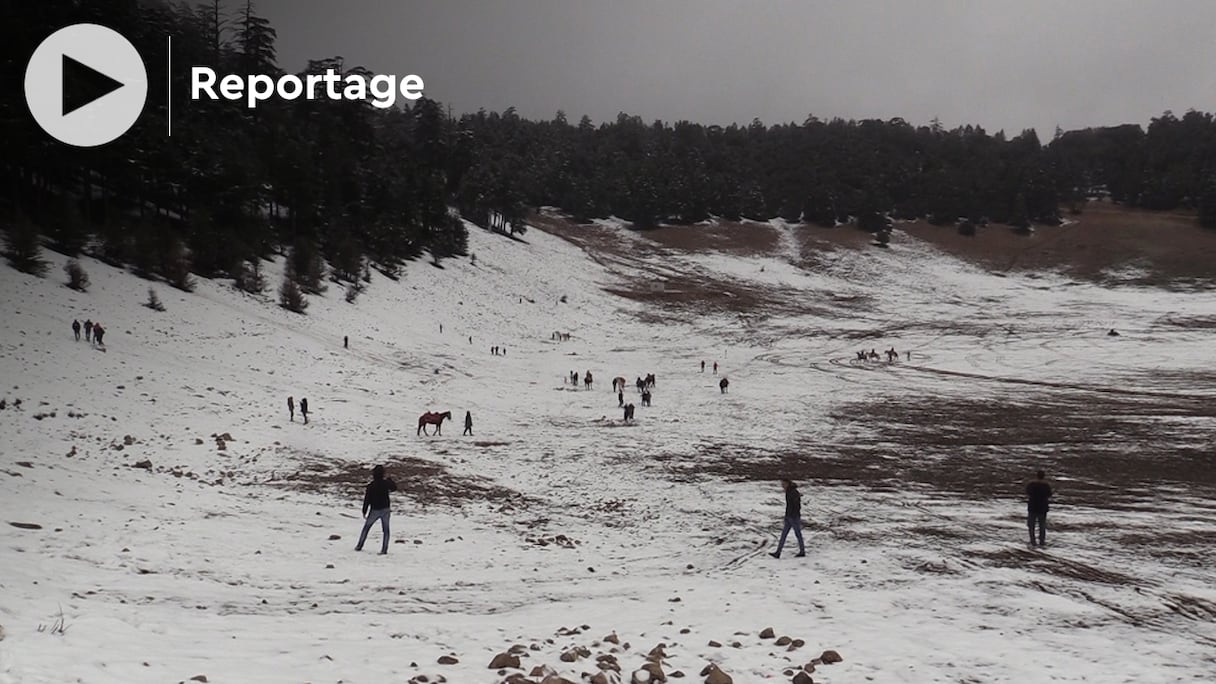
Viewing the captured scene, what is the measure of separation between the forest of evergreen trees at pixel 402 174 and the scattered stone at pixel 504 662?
35.3 metres

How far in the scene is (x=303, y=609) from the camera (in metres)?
10.8

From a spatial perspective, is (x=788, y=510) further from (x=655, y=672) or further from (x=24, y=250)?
(x=24, y=250)

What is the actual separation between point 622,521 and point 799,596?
6330 mm

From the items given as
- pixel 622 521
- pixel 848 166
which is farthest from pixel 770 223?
pixel 622 521

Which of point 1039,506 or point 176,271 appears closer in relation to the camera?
point 1039,506

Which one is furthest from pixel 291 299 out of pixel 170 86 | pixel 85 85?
pixel 170 86

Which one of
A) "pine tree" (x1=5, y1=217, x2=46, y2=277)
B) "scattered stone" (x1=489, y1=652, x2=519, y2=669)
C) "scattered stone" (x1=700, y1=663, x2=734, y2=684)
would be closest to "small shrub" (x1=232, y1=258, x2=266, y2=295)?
"pine tree" (x1=5, y1=217, x2=46, y2=277)

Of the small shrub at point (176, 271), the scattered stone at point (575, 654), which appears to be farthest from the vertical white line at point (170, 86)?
the scattered stone at point (575, 654)

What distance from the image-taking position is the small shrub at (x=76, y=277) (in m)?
32.9

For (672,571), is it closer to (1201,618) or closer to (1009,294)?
(1201,618)

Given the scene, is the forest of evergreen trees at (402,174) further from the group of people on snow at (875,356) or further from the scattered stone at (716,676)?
the group of people on snow at (875,356)

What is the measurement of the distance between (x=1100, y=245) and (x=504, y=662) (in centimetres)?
12704

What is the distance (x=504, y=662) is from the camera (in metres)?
8.69

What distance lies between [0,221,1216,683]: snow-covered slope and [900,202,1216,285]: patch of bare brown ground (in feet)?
216
